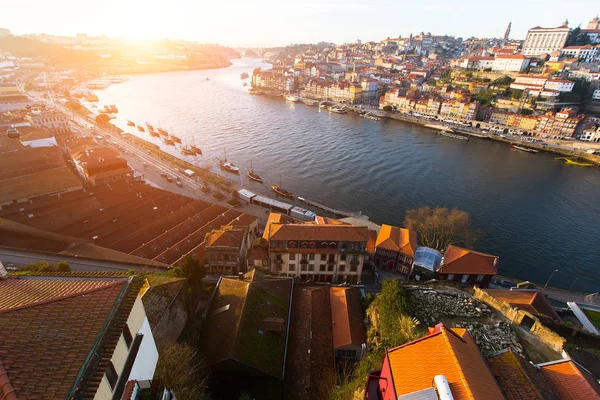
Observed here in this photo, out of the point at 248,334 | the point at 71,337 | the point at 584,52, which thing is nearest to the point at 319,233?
the point at 248,334

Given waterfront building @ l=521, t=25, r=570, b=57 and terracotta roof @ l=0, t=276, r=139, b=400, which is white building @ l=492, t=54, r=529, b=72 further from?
terracotta roof @ l=0, t=276, r=139, b=400

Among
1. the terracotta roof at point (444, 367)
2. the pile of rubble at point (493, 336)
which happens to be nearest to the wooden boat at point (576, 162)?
the pile of rubble at point (493, 336)

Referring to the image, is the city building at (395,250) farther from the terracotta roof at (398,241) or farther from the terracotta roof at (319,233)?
the terracotta roof at (319,233)

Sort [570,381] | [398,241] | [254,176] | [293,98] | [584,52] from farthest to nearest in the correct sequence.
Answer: [293,98]
[584,52]
[254,176]
[398,241]
[570,381]

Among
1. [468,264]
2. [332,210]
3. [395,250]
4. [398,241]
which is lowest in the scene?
[332,210]

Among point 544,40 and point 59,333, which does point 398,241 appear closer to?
point 59,333

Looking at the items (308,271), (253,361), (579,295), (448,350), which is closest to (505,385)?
(448,350)
